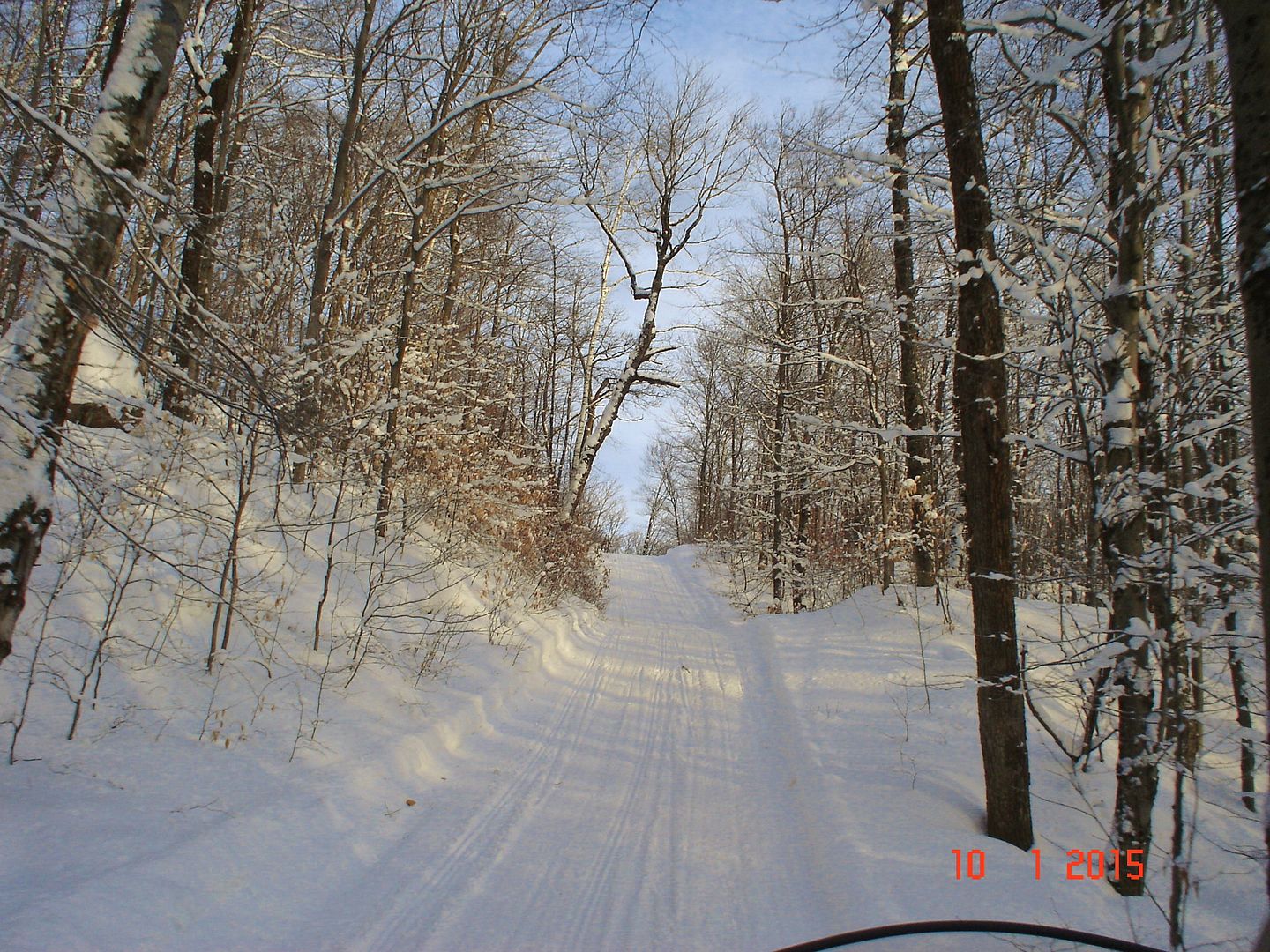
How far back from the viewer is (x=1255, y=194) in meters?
1.47

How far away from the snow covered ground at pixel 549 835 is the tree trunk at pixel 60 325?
1.23 metres

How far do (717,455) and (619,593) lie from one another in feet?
54.2

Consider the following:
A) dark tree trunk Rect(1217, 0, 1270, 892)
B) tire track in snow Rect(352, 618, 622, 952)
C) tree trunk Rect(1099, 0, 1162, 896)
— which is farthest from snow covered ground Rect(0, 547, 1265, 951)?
dark tree trunk Rect(1217, 0, 1270, 892)

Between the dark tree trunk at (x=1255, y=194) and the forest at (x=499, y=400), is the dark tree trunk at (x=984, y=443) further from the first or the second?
the dark tree trunk at (x=1255, y=194)

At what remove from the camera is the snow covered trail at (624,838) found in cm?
315

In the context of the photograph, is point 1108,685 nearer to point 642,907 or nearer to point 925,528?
point 642,907

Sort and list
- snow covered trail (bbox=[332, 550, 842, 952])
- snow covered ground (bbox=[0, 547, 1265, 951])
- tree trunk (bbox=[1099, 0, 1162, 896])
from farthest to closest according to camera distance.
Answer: tree trunk (bbox=[1099, 0, 1162, 896])
snow covered trail (bbox=[332, 550, 842, 952])
snow covered ground (bbox=[0, 547, 1265, 951])

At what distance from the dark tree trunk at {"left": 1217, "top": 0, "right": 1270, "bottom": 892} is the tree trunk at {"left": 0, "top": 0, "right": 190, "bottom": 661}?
3997 mm

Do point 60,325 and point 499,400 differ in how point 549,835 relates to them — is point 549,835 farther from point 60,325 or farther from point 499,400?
point 499,400

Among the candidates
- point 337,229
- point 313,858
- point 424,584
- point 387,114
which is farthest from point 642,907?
point 387,114

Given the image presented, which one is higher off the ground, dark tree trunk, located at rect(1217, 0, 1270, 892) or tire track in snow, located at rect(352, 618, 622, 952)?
dark tree trunk, located at rect(1217, 0, 1270, 892)

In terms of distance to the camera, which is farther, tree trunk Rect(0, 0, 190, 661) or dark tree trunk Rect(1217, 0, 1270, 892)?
tree trunk Rect(0, 0, 190, 661)

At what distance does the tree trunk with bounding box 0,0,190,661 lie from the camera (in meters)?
3.00

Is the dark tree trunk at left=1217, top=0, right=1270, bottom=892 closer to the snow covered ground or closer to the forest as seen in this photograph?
the forest
